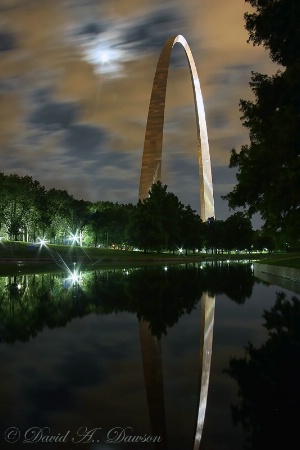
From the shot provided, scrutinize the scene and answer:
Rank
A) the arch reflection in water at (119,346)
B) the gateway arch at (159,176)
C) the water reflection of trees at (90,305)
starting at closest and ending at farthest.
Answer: the arch reflection in water at (119,346)
the gateway arch at (159,176)
the water reflection of trees at (90,305)

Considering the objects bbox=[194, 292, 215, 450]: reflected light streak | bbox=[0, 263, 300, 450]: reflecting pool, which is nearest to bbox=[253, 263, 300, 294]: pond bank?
bbox=[194, 292, 215, 450]: reflected light streak

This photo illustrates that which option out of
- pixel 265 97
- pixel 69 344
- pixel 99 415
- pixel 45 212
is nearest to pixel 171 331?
pixel 69 344

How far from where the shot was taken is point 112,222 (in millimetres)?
116375

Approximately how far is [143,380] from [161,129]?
57.7m

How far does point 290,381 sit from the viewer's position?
611 cm

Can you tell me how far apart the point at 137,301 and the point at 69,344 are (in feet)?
24.3

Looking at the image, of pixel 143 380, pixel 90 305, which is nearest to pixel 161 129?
pixel 90 305

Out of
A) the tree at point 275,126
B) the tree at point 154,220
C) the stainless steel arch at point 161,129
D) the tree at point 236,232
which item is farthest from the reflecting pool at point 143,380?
the tree at point 236,232

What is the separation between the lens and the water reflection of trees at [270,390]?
4.42 metres

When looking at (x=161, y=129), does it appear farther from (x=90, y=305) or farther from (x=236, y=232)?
(x=236, y=232)

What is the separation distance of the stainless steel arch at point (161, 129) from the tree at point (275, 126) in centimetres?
Answer: 3741

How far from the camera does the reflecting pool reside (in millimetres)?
4395

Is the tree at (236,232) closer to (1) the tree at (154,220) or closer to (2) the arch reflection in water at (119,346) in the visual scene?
(1) the tree at (154,220)

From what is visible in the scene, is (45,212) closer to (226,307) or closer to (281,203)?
(281,203)
